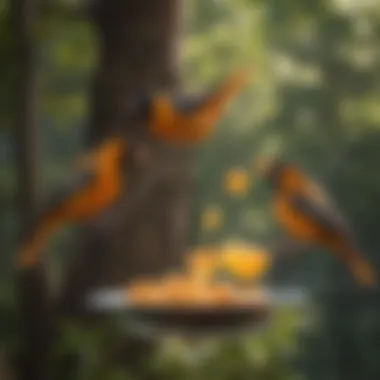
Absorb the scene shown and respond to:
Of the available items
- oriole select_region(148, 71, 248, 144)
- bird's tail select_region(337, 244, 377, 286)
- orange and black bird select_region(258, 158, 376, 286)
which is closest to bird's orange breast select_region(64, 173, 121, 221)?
oriole select_region(148, 71, 248, 144)

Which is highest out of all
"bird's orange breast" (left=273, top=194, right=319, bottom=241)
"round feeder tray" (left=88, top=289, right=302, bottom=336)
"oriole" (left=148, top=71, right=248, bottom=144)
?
"oriole" (left=148, top=71, right=248, bottom=144)

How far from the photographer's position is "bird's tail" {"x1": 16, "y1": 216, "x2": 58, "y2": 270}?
1.75 m

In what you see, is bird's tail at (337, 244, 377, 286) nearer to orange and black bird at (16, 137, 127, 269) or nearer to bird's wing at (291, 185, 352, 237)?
bird's wing at (291, 185, 352, 237)

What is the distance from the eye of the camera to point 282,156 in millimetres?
1748

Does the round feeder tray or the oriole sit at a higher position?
the oriole

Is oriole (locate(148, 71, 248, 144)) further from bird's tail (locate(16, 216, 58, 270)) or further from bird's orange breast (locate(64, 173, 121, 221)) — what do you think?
bird's tail (locate(16, 216, 58, 270))

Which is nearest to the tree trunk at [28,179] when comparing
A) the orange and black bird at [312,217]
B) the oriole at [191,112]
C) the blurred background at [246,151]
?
the blurred background at [246,151]

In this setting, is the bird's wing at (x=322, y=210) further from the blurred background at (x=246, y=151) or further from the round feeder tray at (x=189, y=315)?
the round feeder tray at (x=189, y=315)

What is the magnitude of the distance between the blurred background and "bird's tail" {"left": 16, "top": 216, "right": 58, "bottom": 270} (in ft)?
0.05

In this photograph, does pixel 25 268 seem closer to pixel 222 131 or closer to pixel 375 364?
pixel 222 131

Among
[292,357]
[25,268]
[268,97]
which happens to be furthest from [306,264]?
[25,268]

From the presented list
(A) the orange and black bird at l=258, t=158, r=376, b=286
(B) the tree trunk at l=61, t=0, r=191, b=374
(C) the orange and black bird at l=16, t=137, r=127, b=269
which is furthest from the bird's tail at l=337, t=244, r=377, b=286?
(C) the orange and black bird at l=16, t=137, r=127, b=269

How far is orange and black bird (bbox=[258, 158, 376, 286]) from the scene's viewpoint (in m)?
1.73

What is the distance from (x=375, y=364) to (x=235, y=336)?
22cm
